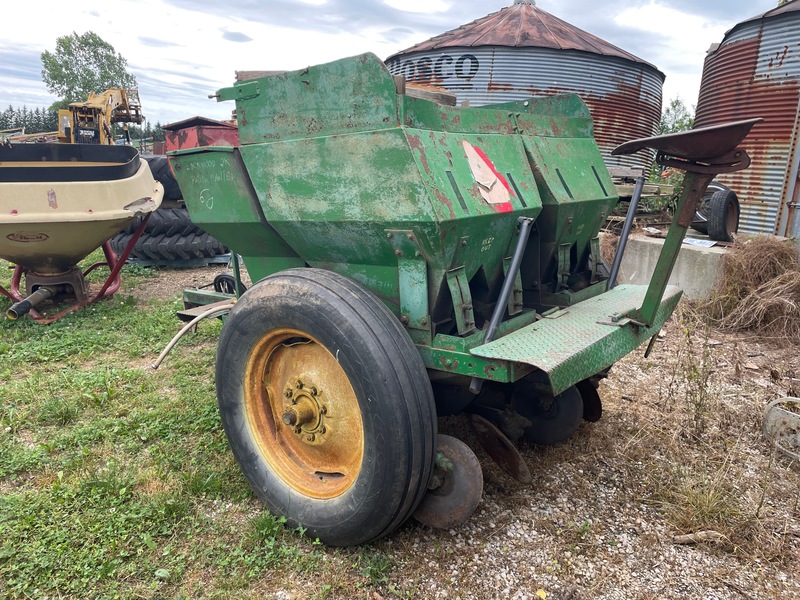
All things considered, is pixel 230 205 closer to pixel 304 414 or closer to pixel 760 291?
pixel 304 414

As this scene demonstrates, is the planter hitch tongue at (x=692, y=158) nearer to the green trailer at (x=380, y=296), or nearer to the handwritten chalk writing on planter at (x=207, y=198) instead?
the green trailer at (x=380, y=296)

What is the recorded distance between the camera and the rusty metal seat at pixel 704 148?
2.28 m

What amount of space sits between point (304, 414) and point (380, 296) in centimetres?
65

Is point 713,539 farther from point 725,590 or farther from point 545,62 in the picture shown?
point 545,62

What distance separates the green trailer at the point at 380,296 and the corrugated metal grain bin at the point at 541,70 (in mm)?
6802

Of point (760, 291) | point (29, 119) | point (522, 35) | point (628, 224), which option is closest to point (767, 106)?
point (760, 291)

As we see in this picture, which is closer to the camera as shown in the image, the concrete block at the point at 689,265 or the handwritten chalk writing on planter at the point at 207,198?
the handwritten chalk writing on planter at the point at 207,198

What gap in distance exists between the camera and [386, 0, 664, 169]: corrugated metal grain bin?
31.2ft

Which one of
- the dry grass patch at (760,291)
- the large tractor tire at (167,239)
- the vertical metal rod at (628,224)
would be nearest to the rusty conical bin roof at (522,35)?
the large tractor tire at (167,239)

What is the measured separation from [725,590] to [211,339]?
4336 mm

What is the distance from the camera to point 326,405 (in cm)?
273

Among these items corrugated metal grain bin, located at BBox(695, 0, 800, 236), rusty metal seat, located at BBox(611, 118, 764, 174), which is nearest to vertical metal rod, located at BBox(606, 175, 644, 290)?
rusty metal seat, located at BBox(611, 118, 764, 174)

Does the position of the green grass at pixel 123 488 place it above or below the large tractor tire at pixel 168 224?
below

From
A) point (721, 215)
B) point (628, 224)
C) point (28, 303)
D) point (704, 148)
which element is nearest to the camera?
point (704, 148)
